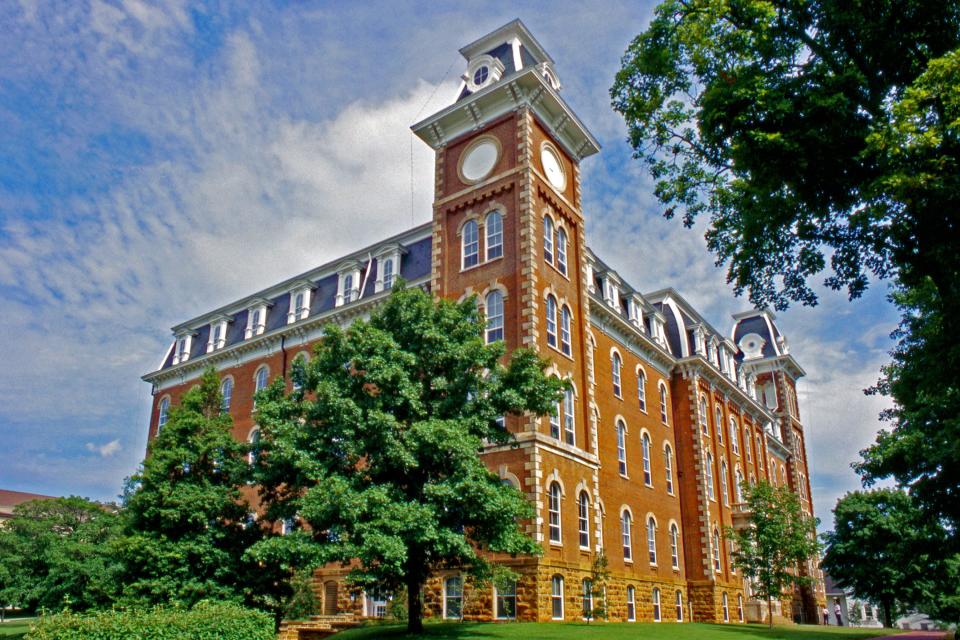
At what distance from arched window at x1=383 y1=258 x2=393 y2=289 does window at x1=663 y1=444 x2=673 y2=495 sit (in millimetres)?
16734

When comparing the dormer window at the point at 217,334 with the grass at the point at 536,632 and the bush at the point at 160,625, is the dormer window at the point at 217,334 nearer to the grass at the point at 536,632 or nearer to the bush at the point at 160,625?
the grass at the point at 536,632

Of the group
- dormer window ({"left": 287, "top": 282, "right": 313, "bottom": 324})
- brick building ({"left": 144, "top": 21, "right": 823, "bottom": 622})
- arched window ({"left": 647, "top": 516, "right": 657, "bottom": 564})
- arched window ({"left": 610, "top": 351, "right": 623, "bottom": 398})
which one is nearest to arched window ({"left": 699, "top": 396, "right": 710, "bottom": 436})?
brick building ({"left": 144, "top": 21, "right": 823, "bottom": 622})

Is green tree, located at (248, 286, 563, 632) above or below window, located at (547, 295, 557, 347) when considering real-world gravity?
below

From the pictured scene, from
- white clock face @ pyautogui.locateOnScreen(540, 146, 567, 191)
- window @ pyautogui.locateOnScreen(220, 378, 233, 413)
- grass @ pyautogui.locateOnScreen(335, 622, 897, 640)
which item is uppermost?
white clock face @ pyautogui.locateOnScreen(540, 146, 567, 191)

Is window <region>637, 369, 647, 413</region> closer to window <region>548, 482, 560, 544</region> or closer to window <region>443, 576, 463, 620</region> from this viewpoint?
window <region>548, 482, 560, 544</region>

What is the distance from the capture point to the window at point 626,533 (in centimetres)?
3409

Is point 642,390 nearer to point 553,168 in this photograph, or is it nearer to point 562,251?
point 562,251

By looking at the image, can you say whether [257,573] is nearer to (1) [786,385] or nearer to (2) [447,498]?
(2) [447,498]

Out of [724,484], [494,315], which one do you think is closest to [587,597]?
[494,315]

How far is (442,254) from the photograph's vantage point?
3250cm

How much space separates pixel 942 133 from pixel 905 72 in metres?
2.47

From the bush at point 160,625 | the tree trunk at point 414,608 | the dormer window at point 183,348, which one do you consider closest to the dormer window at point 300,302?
the dormer window at point 183,348

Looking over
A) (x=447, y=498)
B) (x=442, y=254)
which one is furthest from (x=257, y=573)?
(x=442, y=254)

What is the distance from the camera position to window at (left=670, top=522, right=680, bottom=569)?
3859 cm
